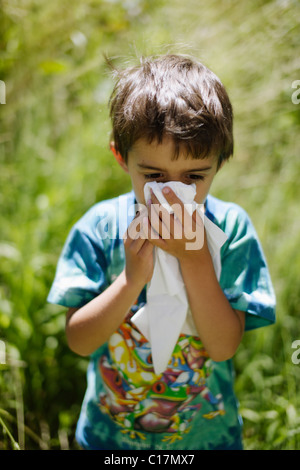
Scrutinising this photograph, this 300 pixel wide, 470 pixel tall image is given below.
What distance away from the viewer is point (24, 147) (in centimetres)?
180

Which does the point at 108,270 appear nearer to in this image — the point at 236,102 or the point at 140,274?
the point at 140,274

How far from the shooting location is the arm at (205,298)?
96 cm

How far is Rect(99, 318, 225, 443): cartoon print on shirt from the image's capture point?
3.45ft

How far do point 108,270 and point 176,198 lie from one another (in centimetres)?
28

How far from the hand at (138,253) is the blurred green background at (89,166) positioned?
0.63 metres

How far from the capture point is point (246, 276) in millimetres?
1038

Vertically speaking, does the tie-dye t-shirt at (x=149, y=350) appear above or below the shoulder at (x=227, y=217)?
below

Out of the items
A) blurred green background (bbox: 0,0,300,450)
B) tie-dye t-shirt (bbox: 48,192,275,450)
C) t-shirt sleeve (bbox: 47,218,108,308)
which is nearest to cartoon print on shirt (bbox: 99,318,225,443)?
tie-dye t-shirt (bbox: 48,192,275,450)

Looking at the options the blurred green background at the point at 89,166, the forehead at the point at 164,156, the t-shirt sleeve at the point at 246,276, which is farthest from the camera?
the blurred green background at the point at 89,166

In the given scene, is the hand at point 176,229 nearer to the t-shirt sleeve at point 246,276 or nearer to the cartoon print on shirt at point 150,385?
the t-shirt sleeve at point 246,276

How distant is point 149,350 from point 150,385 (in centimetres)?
9

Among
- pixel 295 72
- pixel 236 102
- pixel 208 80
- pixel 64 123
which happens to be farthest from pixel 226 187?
pixel 208 80

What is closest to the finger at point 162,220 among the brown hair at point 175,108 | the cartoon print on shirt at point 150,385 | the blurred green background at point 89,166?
the brown hair at point 175,108

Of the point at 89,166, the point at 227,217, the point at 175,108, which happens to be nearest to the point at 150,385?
the point at 227,217
